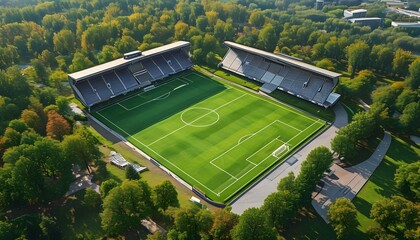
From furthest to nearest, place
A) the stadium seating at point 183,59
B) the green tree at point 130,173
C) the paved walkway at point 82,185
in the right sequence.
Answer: the stadium seating at point 183,59
the paved walkway at point 82,185
the green tree at point 130,173

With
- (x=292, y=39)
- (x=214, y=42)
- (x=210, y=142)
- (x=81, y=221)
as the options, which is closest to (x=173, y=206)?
(x=81, y=221)

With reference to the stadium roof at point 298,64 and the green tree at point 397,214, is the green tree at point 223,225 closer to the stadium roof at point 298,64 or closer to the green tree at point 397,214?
the green tree at point 397,214

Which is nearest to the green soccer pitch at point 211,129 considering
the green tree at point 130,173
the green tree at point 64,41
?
the green tree at point 130,173

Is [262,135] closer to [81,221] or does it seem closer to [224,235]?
[224,235]

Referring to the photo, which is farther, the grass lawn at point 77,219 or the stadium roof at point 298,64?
the stadium roof at point 298,64

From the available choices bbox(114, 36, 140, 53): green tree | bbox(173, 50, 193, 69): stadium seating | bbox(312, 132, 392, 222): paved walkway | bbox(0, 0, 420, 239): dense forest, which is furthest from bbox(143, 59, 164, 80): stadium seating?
bbox(312, 132, 392, 222): paved walkway

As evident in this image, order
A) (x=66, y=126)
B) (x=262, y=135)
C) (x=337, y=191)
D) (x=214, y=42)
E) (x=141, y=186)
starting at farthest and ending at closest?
(x=214, y=42), (x=262, y=135), (x=66, y=126), (x=337, y=191), (x=141, y=186)
